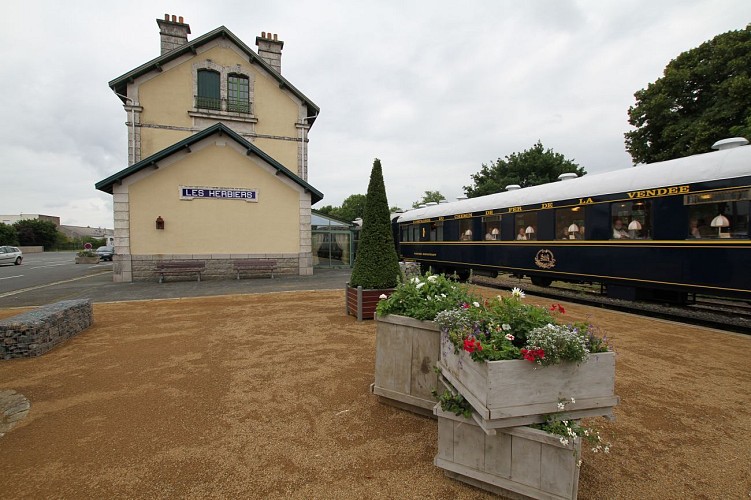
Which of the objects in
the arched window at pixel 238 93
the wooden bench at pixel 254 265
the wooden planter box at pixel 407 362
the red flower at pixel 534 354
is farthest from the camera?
the arched window at pixel 238 93

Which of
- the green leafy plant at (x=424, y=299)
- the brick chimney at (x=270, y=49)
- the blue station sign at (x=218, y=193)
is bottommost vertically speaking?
the green leafy plant at (x=424, y=299)

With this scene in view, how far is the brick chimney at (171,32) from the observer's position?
19.2m

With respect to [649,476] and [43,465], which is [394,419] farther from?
[43,465]

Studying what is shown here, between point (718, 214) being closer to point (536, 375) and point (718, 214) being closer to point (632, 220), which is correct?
A: point (632, 220)

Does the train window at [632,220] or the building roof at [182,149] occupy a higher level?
the building roof at [182,149]

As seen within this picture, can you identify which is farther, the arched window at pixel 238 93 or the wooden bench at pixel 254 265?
the arched window at pixel 238 93

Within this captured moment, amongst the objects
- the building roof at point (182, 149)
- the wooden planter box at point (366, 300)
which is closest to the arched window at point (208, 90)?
the building roof at point (182, 149)

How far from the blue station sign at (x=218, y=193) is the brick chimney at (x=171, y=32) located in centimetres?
1046

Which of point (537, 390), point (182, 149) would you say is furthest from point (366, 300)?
point (182, 149)

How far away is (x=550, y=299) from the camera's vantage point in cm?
1009

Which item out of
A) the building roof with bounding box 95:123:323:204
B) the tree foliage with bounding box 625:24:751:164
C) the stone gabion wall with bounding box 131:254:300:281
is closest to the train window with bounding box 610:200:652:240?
the tree foliage with bounding box 625:24:751:164

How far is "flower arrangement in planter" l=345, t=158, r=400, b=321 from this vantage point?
24.4 feet

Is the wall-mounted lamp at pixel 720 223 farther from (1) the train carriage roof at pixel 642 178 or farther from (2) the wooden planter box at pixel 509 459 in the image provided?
(2) the wooden planter box at pixel 509 459

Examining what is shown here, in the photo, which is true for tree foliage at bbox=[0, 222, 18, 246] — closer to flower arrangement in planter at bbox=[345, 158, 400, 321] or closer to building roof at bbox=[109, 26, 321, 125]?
building roof at bbox=[109, 26, 321, 125]
